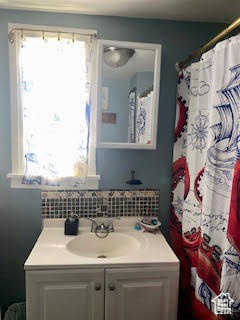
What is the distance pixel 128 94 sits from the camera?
1.64 meters

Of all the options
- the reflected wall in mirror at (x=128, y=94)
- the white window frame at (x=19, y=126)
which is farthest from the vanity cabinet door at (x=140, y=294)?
the reflected wall in mirror at (x=128, y=94)

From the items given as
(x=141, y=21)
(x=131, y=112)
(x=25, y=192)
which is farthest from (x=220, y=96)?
(x=25, y=192)

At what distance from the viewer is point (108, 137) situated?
65.0 inches

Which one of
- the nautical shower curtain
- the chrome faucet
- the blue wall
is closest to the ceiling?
the blue wall

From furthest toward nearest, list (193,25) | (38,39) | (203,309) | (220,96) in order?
(193,25), (38,39), (203,309), (220,96)

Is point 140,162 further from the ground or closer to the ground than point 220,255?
further from the ground

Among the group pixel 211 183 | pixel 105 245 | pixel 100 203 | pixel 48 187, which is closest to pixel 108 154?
pixel 100 203

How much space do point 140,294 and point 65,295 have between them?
0.40 meters

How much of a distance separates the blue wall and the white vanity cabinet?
1.73 feet

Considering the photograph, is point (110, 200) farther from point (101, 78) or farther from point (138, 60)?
point (138, 60)

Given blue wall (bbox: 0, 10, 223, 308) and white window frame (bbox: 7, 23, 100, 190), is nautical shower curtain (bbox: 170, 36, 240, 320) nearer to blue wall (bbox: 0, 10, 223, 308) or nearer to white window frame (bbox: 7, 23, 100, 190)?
blue wall (bbox: 0, 10, 223, 308)

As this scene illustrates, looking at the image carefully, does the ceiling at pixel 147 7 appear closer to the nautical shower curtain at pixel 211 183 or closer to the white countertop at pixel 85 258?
the nautical shower curtain at pixel 211 183

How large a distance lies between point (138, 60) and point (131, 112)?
34 cm

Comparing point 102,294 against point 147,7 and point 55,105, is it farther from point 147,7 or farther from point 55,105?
point 147,7
